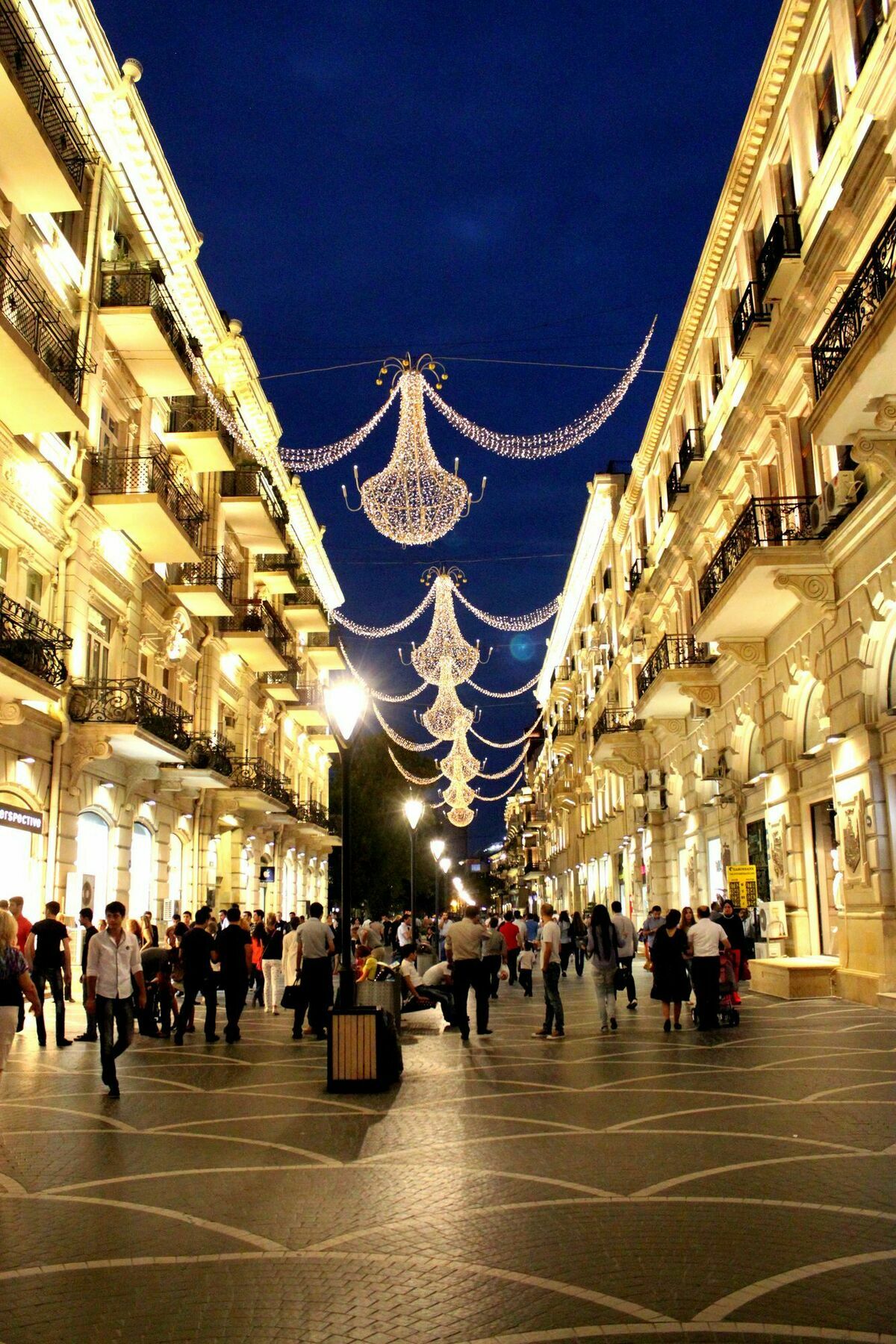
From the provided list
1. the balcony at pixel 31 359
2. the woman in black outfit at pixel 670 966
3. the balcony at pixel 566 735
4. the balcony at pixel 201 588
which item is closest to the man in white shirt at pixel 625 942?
the woman in black outfit at pixel 670 966

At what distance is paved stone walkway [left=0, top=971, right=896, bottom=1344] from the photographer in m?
4.84

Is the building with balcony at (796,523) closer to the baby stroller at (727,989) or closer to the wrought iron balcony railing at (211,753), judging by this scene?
the baby stroller at (727,989)

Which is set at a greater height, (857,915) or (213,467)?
(213,467)

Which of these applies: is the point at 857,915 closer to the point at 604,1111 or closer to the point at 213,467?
the point at 604,1111

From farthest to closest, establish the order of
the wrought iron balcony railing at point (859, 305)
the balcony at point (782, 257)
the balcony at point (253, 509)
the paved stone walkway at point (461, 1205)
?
the balcony at point (253, 509)
the balcony at point (782, 257)
the wrought iron balcony railing at point (859, 305)
the paved stone walkway at point (461, 1205)

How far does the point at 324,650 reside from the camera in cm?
5400

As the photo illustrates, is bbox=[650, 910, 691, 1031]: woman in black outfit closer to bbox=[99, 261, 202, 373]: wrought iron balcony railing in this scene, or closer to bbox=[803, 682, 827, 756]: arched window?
bbox=[803, 682, 827, 756]: arched window

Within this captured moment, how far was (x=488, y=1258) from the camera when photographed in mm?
5625

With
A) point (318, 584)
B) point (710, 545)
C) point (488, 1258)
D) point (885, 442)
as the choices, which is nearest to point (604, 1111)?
point (488, 1258)

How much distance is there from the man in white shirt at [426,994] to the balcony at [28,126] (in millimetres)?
13535

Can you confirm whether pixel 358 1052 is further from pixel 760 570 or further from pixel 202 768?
pixel 202 768

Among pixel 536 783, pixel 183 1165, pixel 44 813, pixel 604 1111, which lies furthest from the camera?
pixel 536 783

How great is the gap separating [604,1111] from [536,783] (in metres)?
91.4

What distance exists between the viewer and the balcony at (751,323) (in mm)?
20234
